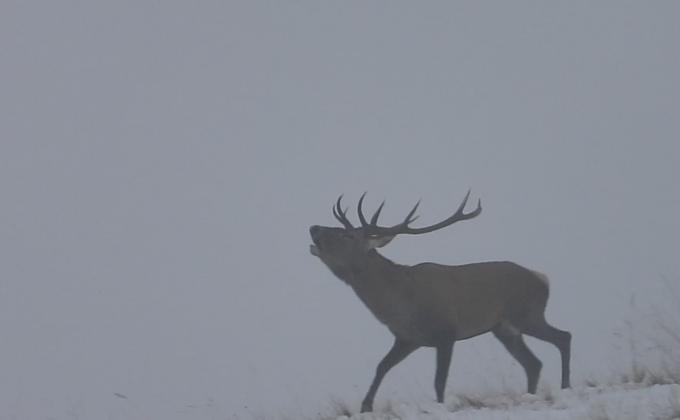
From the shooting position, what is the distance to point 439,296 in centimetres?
1172

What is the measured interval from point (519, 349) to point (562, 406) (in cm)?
446

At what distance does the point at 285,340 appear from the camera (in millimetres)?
32750

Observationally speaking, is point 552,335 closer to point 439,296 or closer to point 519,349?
point 519,349

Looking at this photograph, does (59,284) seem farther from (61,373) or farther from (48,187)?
(48,187)

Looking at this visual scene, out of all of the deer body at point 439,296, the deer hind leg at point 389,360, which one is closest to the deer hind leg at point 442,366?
the deer body at point 439,296

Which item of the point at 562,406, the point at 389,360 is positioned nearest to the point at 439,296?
the point at 389,360

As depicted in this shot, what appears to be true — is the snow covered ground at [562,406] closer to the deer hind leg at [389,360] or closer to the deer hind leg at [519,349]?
the deer hind leg at [389,360]

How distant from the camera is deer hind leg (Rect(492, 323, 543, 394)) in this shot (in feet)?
38.9

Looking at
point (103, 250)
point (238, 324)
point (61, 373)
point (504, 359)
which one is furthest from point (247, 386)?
point (103, 250)

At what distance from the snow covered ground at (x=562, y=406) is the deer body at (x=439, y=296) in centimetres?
218

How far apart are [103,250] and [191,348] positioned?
43.8 metres

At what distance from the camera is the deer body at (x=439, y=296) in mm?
11516

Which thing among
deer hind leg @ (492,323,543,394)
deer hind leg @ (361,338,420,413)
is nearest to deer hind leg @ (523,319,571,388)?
deer hind leg @ (492,323,543,394)

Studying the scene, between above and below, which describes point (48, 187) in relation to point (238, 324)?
above
